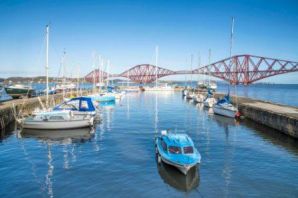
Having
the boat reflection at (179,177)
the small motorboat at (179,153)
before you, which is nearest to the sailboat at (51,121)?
the small motorboat at (179,153)

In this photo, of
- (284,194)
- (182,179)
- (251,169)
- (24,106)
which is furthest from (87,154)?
(24,106)

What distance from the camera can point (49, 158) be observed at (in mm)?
24109

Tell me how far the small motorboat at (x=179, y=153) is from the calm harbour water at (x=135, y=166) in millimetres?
893

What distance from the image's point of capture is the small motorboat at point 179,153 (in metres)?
19.3

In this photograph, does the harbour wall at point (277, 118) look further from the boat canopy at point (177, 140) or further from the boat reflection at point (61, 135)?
the boat reflection at point (61, 135)

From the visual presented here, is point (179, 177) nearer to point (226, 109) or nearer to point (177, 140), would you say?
point (177, 140)

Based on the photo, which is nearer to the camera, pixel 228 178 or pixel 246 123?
pixel 228 178

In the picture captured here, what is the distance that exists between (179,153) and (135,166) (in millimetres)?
3854

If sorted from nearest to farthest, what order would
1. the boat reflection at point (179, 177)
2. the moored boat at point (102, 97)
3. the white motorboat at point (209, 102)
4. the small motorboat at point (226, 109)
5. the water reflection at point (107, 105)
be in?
the boat reflection at point (179, 177) → the small motorboat at point (226, 109) → the water reflection at point (107, 105) → the white motorboat at point (209, 102) → the moored boat at point (102, 97)

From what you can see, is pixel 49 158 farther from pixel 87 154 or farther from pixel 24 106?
pixel 24 106

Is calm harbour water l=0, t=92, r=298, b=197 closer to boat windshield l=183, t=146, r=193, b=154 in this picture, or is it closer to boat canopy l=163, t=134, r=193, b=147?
boat windshield l=183, t=146, r=193, b=154

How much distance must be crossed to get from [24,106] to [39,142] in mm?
19037

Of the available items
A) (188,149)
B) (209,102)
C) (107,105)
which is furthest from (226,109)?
(107,105)

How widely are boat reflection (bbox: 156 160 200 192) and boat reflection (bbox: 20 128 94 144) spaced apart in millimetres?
12907
